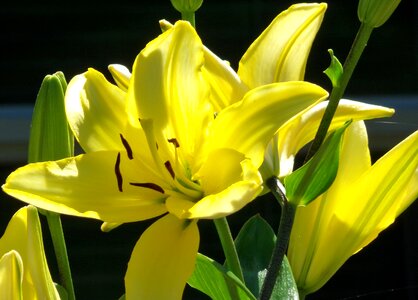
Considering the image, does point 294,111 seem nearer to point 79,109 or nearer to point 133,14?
point 79,109

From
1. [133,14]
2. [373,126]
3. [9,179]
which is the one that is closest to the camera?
[9,179]

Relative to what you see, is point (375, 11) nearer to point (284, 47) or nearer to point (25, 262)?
point (284, 47)

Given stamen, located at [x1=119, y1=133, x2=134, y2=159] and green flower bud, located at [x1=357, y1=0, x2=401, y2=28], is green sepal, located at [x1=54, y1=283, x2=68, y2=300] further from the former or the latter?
green flower bud, located at [x1=357, y1=0, x2=401, y2=28]

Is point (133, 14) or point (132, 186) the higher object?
point (132, 186)

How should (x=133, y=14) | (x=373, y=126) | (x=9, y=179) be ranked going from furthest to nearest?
1. (x=133, y=14)
2. (x=373, y=126)
3. (x=9, y=179)

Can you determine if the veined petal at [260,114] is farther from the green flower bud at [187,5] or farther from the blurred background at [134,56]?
the blurred background at [134,56]

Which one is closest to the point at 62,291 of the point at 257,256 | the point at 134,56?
the point at 257,256

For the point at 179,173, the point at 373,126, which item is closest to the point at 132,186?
the point at 179,173
